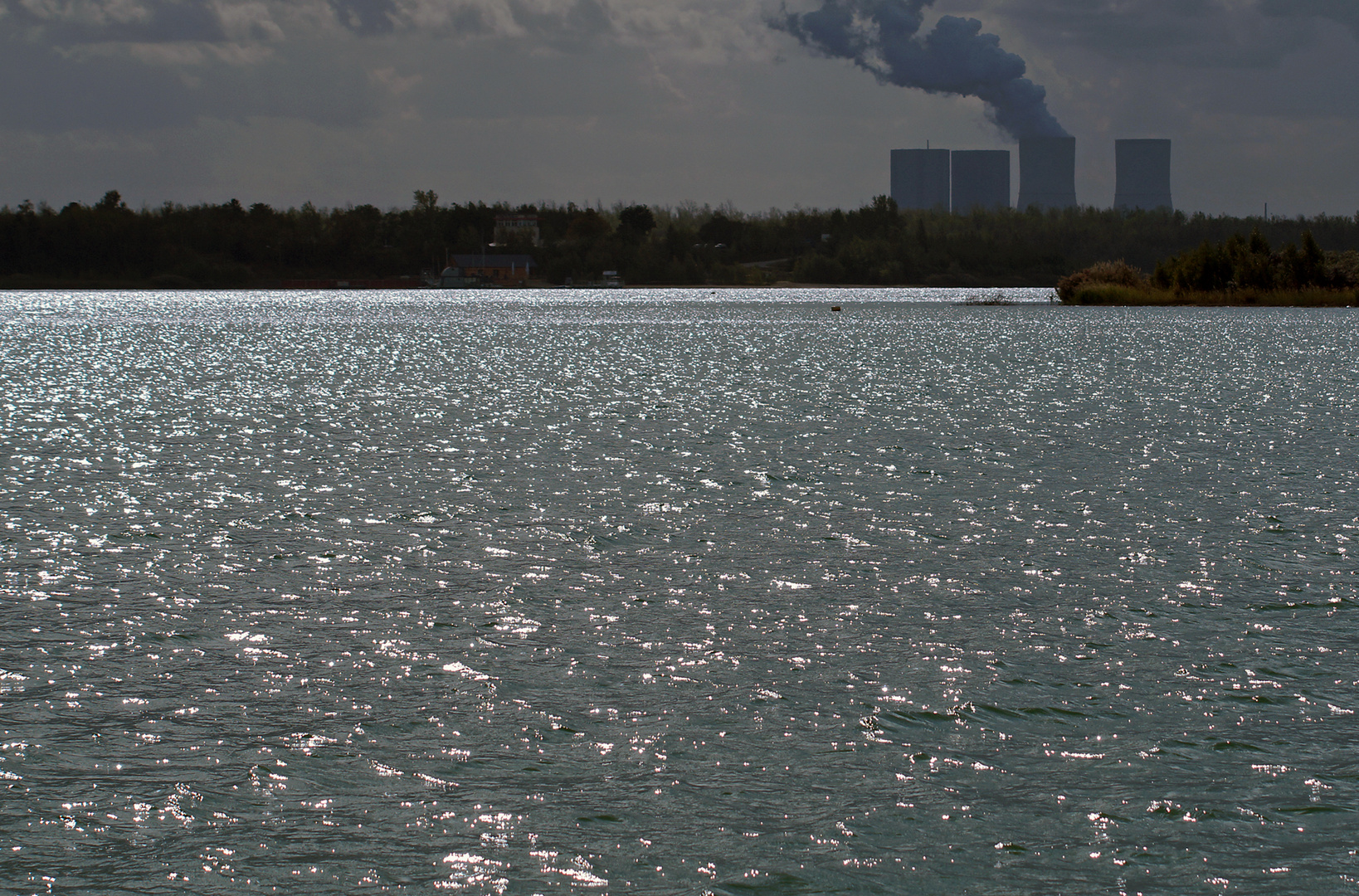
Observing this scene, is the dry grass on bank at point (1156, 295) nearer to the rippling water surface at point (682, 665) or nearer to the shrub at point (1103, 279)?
the shrub at point (1103, 279)

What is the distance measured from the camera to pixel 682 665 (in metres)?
14.5

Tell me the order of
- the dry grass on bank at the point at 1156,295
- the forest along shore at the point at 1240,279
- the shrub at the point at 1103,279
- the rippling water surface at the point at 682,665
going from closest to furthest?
the rippling water surface at the point at 682,665, the forest along shore at the point at 1240,279, the dry grass on bank at the point at 1156,295, the shrub at the point at 1103,279

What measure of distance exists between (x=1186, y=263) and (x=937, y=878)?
155m

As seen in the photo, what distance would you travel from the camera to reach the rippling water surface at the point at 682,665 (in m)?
9.86

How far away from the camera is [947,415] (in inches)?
1730

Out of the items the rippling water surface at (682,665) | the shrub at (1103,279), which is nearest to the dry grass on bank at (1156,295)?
the shrub at (1103,279)

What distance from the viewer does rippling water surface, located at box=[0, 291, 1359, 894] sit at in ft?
32.3

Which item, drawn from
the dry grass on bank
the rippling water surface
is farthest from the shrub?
the rippling water surface

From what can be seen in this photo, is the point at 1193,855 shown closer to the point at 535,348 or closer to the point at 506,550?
the point at 506,550

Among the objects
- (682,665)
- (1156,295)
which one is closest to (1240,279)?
(1156,295)

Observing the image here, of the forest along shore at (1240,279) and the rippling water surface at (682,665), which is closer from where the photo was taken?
Answer: the rippling water surface at (682,665)

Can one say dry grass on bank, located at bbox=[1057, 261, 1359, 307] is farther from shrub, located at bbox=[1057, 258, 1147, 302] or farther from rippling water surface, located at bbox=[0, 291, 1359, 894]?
rippling water surface, located at bbox=[0, 291, 1359, 894]

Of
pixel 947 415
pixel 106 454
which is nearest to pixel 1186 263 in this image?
pixel 947 415

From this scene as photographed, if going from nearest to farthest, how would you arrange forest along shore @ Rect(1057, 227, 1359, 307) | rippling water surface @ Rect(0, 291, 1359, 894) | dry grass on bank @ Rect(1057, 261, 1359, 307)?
rippling water surface @ Rect(0, 291, 1359, 894), forest along shore @ Rect(1057, 227, 1359, 307), dry grass on bank @ Rect(1057, 261, 1359, 307)
